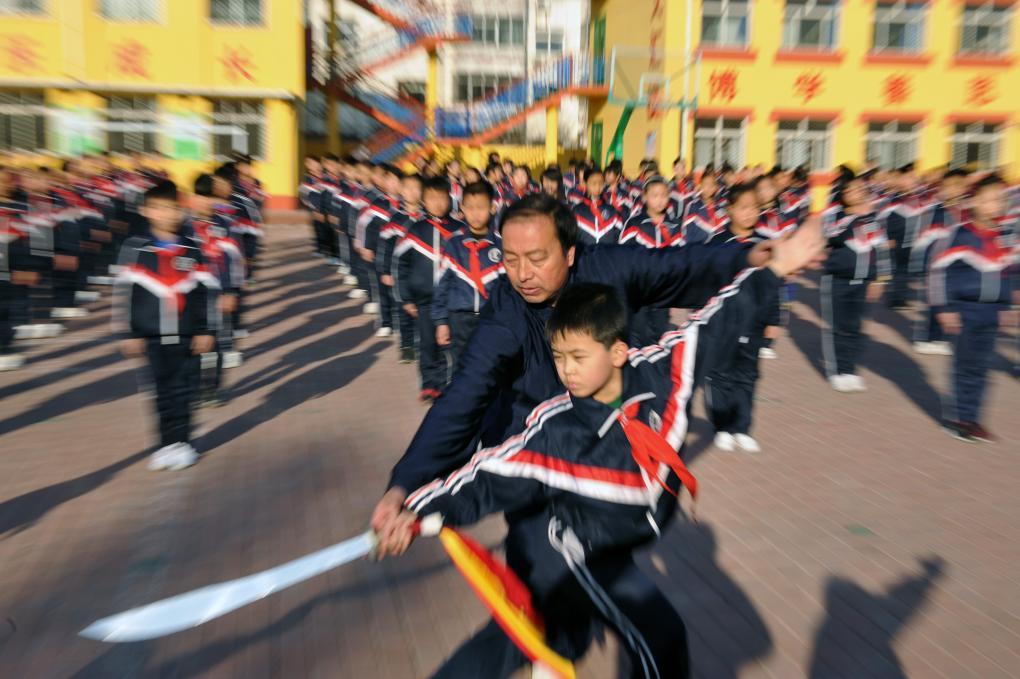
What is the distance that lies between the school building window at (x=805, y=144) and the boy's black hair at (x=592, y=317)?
2254cm

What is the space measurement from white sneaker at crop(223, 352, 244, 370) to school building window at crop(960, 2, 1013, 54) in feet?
73.5

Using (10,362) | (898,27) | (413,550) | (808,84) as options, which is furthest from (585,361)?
(898,27)

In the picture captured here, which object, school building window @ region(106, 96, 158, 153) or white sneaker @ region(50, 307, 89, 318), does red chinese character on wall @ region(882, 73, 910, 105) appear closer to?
school building window @ region(106, 96, 158, 153)

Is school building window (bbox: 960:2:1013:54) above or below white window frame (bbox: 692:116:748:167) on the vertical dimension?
above

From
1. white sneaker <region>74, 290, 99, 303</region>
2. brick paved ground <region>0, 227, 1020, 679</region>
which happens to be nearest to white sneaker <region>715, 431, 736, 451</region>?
brick paved ground <region>0, 227, 1020, 679</region>

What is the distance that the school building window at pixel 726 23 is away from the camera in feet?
73.9

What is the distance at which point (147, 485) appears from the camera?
5523 millimetres

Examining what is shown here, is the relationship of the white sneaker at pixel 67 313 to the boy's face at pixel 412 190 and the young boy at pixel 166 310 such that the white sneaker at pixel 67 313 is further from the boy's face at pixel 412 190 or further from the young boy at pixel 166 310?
the young boy at pixel 166 310

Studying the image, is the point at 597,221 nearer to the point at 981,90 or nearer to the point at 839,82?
the point at 839,82

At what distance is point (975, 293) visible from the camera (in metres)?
6.48

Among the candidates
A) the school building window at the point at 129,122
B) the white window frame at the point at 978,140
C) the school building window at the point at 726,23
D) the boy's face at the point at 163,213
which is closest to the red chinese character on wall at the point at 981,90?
the white window frame at the point at 978,140

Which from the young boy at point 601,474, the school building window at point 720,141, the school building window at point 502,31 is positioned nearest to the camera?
the young boy at point 601,474

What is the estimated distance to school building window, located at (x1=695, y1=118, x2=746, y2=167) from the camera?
75.9ft

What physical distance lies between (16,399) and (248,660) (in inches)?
210
